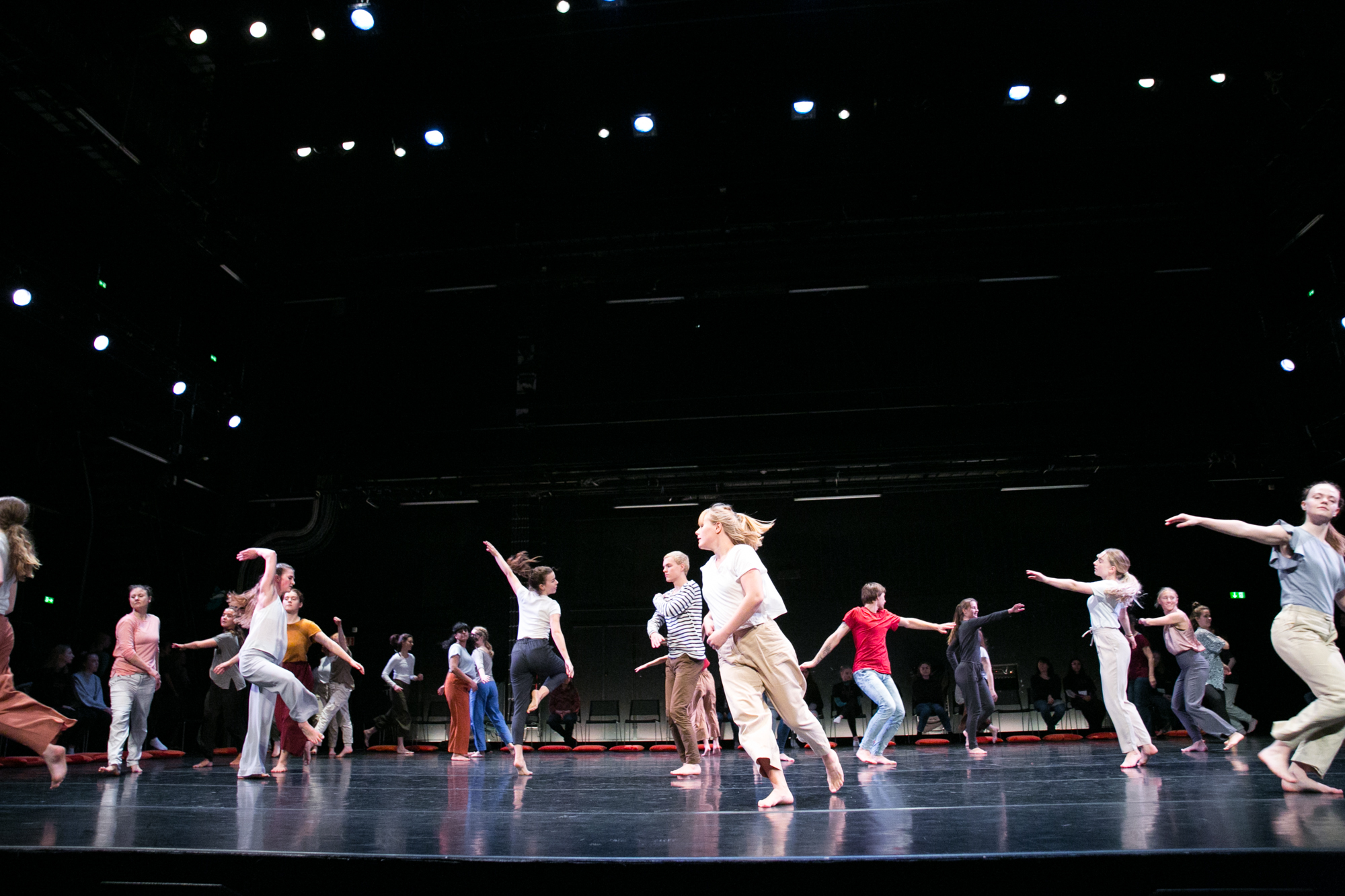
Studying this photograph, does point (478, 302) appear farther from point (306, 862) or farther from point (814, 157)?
point (306, 862)

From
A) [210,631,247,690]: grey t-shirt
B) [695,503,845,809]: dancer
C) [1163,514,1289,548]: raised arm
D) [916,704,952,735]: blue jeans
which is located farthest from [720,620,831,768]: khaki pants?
[916,704,952,735]: blue jeans

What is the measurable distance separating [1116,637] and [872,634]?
2.19m

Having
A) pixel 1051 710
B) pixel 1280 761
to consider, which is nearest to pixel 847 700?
pixel 1051 710

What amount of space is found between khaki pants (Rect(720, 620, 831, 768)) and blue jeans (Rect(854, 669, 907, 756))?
4.06 m

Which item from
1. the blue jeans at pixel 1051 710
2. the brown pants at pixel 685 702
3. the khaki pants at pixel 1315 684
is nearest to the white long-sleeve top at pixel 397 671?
the brown pants at pixel 685 702

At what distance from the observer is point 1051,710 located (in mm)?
15281

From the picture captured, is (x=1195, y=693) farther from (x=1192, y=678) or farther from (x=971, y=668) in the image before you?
(x=971, y=668)

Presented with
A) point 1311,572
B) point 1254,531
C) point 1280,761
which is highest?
point 1254,531

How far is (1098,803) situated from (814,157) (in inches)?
381

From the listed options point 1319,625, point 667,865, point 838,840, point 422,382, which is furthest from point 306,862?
point 422,382

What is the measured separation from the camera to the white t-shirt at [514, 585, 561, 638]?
6.91 meters

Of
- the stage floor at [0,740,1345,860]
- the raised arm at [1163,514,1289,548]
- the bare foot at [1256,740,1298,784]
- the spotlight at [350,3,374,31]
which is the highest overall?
the spotlight at [350,3,374,31]

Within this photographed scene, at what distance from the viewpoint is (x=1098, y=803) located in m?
4.08

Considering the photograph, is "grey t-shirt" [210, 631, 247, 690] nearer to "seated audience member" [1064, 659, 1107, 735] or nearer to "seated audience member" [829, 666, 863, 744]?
"seated audience member" [829, 666, 863, 744]
